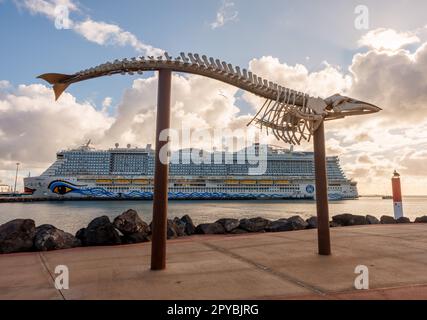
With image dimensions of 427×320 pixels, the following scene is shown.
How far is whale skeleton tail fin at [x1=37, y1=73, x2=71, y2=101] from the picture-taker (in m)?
5.02

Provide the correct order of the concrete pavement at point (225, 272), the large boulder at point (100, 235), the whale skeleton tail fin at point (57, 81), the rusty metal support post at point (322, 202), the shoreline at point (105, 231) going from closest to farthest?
the concrete pavement at point (225, 272), the whale skeleton tail fin at point (57, 81), the rusty metal support post at point (322, 202), the shoreline at point (105, 231), the large boulder at point (100, 235)

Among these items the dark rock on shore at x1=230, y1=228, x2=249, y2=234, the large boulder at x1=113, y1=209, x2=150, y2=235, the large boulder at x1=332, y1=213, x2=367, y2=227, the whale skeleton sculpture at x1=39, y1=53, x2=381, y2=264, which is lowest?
the dark rock on shore at x1=230, y1=228, x2=249, y2=234

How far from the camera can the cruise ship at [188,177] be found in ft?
236

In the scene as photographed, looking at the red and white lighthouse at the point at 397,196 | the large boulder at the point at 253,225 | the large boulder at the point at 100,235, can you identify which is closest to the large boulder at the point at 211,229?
the large boulder at the point at 253,225

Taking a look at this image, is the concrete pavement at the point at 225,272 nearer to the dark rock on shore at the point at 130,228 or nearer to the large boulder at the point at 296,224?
the dark rock on shore at the point at 130,228

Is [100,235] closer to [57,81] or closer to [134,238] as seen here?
[134,238]

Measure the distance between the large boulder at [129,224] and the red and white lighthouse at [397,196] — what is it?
13.1 meters

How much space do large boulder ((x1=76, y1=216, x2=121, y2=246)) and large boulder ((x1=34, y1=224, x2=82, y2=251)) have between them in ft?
0.79

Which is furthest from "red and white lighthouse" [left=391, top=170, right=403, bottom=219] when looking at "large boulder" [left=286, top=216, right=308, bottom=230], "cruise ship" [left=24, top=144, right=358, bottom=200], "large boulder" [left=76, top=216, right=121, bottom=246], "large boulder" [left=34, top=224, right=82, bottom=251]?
"cruise ship" [left=24, top=144, right=358, bottom=200]

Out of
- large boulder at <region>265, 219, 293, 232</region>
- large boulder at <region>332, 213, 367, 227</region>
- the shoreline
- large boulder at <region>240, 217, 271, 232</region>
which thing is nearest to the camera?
the shoreline

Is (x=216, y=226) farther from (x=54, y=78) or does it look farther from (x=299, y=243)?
(x=54, y=78)

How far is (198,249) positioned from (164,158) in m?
2.90

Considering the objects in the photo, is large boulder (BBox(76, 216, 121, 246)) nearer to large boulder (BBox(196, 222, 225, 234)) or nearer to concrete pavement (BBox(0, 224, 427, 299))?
concrete pavement (BBox(0, 224, 427, 299))
